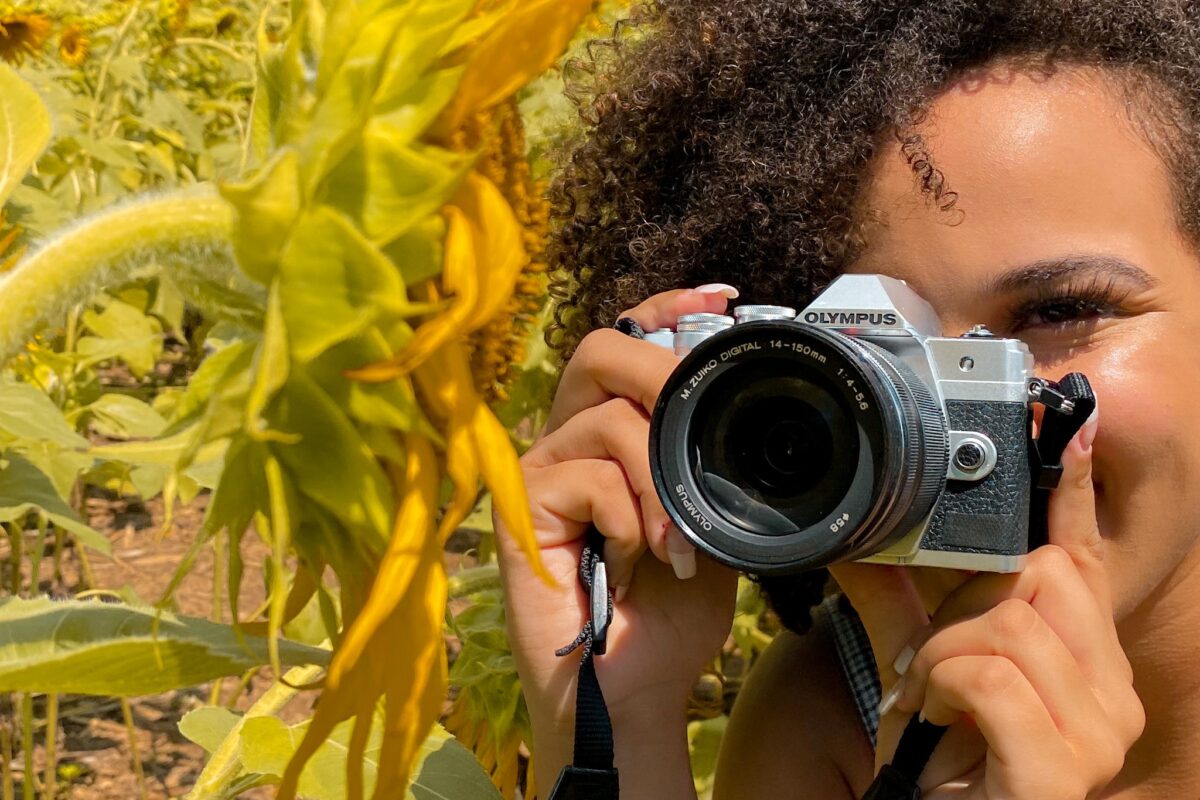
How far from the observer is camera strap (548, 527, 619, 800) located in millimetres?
593

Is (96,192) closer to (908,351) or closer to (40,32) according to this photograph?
(40,32)

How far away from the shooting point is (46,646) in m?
0.36

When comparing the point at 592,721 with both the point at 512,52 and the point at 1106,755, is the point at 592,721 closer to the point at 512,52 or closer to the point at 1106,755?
the point at 1106,755

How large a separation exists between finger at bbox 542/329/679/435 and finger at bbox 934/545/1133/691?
18 centimetres

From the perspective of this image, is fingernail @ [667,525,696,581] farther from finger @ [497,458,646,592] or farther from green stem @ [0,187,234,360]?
green stem @ [0,187,234,360]

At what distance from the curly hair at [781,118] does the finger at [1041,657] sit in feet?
0.63

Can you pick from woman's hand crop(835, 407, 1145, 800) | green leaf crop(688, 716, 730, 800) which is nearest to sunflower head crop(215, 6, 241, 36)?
green leaf crop(688, 716, 730, 800)

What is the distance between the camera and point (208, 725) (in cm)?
60

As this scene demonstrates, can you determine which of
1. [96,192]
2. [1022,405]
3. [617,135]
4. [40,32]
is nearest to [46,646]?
[1022,405]

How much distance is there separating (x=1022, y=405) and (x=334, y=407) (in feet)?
1.12

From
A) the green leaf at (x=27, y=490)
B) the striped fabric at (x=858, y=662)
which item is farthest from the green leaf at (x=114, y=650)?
the striped fabric at (x=858, y=662)

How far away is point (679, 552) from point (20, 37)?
1.19 m

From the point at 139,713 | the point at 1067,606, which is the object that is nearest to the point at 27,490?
the point at 1067,606

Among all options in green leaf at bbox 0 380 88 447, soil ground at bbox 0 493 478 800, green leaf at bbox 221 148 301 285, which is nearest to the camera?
green leaf at bbox 221 148 301 285
